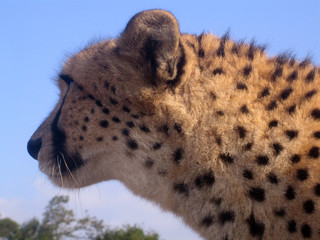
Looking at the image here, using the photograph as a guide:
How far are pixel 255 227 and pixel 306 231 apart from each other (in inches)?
9.6

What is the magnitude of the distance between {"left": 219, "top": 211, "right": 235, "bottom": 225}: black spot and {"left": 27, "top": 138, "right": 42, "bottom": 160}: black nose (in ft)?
4.74

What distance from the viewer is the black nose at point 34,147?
9.94ft

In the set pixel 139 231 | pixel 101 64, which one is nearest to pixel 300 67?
pixel 101 64

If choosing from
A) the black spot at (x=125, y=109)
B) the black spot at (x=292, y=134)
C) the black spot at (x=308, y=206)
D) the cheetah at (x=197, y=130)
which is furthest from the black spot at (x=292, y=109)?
the black spot at (x=125, y=109)

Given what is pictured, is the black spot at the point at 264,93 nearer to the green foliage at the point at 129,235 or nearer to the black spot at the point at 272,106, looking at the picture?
the black spot at the point at 272,106

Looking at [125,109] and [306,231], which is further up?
[125,109]

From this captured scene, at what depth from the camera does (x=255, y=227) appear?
2123 mm

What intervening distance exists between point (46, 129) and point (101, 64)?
2.00 feet

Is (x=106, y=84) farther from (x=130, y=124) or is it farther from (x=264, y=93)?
(x=264, y=93)

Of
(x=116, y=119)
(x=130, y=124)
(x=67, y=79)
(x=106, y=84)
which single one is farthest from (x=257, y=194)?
(x=67, y=79)

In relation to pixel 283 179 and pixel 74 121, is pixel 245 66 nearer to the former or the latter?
pixel 283 179

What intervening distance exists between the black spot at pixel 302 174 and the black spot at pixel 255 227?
11.5 inches

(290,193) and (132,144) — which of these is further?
(132,144)

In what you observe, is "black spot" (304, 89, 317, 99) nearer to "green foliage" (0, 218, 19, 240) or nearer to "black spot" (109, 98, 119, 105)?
"black spot" (109, 98, 119, 105)
